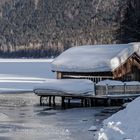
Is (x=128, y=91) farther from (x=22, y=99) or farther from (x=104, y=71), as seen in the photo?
A: (x=22, y=99)

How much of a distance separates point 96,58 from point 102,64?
1.57 m

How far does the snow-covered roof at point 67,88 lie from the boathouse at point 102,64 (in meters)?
4.01

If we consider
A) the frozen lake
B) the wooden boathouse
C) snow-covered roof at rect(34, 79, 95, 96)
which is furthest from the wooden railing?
the frozen lake

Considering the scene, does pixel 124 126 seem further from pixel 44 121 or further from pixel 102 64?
pixel 102 64

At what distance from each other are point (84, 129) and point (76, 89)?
14.2 metres

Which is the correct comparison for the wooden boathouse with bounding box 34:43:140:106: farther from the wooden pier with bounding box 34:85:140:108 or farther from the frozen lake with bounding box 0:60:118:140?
the frozen lake with bounding box 0:60:118:140

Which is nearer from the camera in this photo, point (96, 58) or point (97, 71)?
point (97, 71)

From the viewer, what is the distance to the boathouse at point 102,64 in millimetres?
45781

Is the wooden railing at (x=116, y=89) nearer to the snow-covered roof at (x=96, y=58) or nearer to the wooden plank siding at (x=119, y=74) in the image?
the snow-covered roof at (x=96, y=58)

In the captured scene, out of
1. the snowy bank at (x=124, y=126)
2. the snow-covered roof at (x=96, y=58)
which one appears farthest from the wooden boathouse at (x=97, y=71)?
the snowy bank at (x=124, y=126)

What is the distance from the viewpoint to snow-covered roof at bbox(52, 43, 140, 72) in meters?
45.6

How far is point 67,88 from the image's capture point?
4181cm

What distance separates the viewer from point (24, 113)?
120ft

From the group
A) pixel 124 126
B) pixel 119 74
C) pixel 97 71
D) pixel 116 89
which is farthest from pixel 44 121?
pixel 119 74
